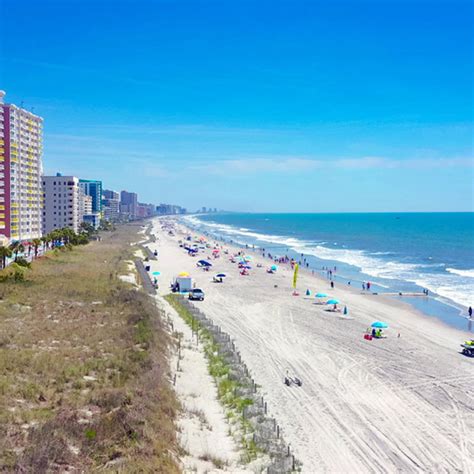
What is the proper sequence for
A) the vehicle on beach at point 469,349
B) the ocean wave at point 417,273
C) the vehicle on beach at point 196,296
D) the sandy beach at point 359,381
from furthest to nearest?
1. the ocean wave at point 417,273
2. the vehicle on beach at point 196,296
3. the vehicle on beach at point 469,349
4. the sandy beach at point 359,381

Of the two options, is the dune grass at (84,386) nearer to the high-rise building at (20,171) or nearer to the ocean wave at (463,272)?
the ocean wave at (463,272)

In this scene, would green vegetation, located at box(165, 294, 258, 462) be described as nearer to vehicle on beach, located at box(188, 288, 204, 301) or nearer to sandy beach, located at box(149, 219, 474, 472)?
sandy beach, located at box(149, 219, 474, 472)

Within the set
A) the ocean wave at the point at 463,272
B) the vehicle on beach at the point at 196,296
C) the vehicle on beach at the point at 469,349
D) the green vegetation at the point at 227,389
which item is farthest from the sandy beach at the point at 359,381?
the ocean wave at the point at 463,272

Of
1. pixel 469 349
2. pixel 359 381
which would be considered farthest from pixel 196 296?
pixel 469 349

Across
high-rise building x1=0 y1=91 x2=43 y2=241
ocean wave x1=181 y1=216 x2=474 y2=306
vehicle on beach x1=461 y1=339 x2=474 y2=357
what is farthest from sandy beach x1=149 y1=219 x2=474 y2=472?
high-rise building x1=0 y1=91 x2=43 y2=241

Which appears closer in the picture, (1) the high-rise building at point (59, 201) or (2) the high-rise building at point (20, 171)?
(2) the high-rise building at point (20, 171)

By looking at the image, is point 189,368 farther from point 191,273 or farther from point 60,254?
point 60,254

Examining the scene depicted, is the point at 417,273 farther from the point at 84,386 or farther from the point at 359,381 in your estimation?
the point at 84,386
